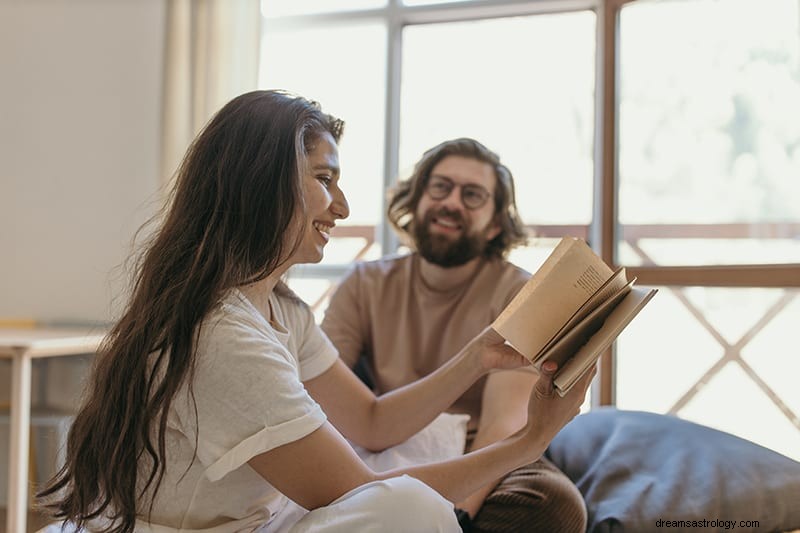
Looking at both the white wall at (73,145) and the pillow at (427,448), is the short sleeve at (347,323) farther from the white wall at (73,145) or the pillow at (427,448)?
the white wall at (73,145)

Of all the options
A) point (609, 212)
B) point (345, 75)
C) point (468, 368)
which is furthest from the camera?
point (345, 75)

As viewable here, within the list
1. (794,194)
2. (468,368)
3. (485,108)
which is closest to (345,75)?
(485,108)

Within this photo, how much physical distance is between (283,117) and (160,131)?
1.83 meters

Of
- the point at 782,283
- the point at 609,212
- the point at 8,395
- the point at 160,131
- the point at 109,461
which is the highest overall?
the point at 160,131

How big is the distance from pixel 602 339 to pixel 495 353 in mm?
321

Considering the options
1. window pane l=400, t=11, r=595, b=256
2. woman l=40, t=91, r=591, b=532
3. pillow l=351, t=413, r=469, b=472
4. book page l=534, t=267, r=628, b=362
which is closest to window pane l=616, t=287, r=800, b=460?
window pane l=400, t=11, r=595, b=256

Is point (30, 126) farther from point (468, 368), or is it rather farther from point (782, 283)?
point (782, 283)

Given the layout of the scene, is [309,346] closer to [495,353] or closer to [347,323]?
[495,353]

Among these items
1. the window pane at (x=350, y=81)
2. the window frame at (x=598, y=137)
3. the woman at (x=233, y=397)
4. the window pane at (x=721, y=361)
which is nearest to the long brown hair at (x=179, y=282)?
the woman at (x=233, y=397)

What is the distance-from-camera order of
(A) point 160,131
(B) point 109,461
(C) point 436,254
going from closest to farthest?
(B) point 109,461 < (C) point 436,254 < (A) point 160,131

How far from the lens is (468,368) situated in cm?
133

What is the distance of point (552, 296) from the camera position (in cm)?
103

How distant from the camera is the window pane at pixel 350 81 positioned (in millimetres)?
2943

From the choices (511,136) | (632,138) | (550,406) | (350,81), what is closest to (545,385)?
(550,406)
